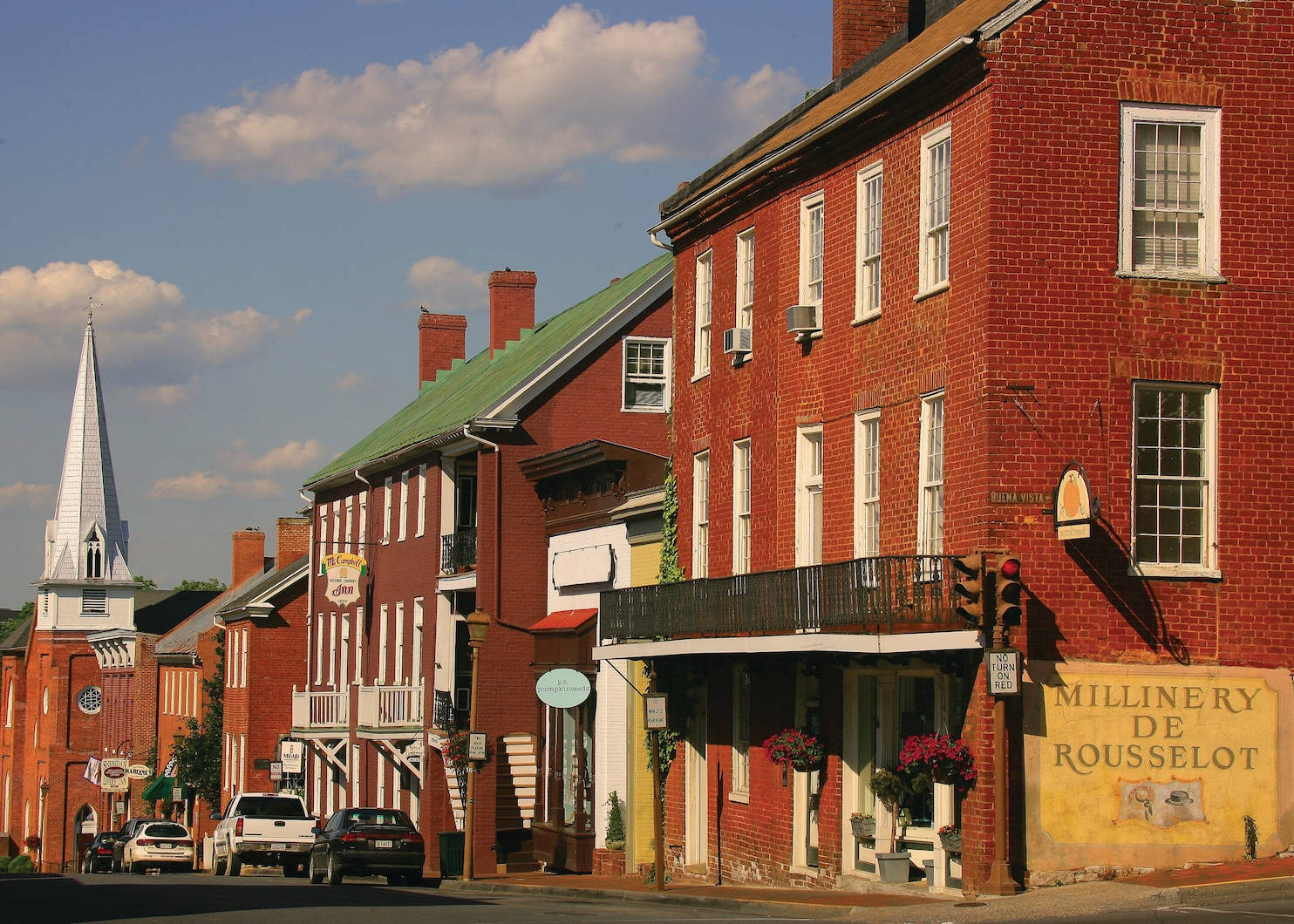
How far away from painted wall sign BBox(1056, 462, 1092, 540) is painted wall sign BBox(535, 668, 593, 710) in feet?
45.0

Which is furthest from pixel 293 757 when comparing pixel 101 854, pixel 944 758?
pixel 944 758

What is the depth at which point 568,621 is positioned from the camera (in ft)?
115

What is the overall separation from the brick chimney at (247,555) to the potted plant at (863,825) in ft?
170

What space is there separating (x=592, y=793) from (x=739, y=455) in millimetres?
8647

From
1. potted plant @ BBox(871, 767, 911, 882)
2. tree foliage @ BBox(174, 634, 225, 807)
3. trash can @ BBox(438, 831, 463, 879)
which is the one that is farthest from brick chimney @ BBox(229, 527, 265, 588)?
potted plant @ BBox(871, 767, 911, 882)

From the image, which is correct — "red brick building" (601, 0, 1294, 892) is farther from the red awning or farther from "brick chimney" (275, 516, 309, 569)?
"brick chimney" (275, 516, 309, 569)

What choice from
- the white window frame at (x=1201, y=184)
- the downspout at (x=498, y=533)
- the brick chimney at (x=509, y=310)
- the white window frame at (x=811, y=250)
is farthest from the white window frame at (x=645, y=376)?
the white window frame at (x=1201, y=184)

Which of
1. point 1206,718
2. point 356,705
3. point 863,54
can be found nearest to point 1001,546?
point 1206,718

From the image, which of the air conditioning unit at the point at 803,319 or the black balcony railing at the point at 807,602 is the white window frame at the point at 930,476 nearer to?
the black balcony railing at the point at 807,602

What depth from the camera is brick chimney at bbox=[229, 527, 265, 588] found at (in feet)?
240

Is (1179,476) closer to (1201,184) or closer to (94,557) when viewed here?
(1201,184)

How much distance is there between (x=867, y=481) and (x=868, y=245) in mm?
3095

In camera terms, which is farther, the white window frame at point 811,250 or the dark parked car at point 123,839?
the dark parked car at point 123,839

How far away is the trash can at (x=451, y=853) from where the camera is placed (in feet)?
129
